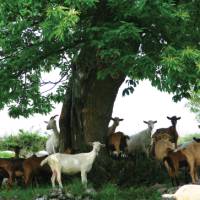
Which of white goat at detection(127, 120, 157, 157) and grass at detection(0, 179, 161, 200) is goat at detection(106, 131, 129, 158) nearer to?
white goat at detection(127, 120, 157, 157)

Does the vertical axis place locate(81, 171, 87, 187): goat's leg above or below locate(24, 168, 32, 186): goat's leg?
below

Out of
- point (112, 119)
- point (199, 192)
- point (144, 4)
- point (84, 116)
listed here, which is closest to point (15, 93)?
point (84, 116)

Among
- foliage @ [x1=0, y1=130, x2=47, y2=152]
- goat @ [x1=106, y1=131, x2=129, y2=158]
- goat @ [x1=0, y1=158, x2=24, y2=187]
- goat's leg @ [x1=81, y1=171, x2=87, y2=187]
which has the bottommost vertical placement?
goat's leg @ [x1=81, y1=171, x2=87, y2=187]

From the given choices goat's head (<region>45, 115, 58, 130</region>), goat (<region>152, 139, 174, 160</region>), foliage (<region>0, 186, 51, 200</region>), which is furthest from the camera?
goat's head (<region>45, 115, 58, 130</region>)

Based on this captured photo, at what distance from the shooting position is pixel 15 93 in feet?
62.9

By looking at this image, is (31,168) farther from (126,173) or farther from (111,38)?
(111,38)

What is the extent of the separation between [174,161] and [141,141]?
4.04 m

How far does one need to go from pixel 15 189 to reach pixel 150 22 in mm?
5894

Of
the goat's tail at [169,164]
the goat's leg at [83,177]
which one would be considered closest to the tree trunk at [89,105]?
the goat's leg at [83,177]

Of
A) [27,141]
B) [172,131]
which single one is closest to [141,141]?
[172,131]

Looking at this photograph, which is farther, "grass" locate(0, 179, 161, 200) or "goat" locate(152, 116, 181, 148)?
"goat" locate(152, 116, 181, 148)

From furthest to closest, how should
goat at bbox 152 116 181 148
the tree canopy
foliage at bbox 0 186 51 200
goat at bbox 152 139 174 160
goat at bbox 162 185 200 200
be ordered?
goat at bbox 152 116 181 148
goat at bbox 152 139 174 160
foliage at bbox 0 186 51 200
the tree canopy
goat at bbox 162 185 200 200

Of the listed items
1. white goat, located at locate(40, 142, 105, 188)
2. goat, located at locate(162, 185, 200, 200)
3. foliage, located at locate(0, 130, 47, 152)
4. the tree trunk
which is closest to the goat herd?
white goat, located at locate(40, 142, 105, 188)

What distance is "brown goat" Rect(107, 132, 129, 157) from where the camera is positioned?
19.8 metres
